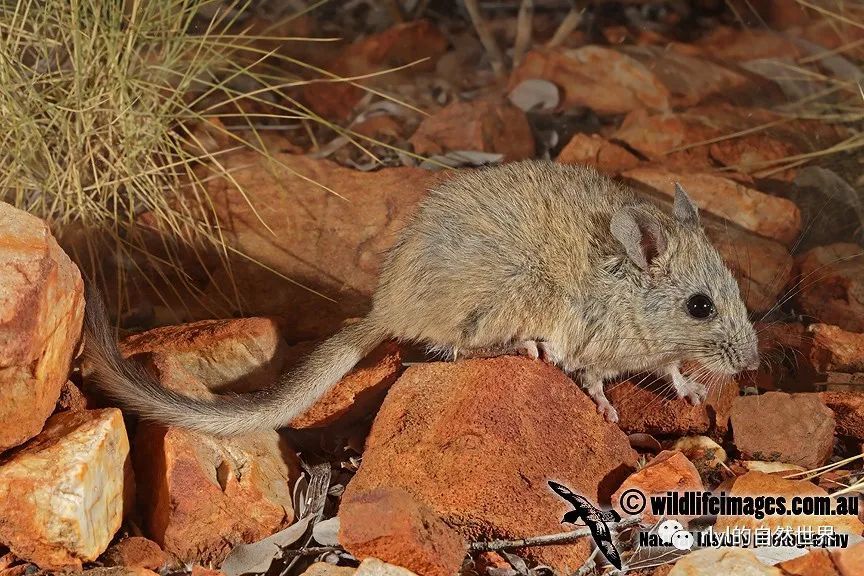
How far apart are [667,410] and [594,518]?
2.55 ft

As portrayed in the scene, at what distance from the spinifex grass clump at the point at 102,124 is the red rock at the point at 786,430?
7.34ft

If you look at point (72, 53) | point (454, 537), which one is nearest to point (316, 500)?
point (454, 537)

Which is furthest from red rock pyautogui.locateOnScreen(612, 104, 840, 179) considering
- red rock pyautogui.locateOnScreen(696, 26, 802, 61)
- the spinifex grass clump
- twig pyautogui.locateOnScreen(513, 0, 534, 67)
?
the spinifex grass clump

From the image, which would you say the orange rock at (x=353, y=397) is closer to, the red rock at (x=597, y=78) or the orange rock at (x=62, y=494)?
the orange rock at (x=62, y=494)

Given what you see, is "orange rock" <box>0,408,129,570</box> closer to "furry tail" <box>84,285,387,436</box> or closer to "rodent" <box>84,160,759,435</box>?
"furry tail" <box>84,285,387,436</box>

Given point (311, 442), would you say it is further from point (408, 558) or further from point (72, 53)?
point (72, 53)

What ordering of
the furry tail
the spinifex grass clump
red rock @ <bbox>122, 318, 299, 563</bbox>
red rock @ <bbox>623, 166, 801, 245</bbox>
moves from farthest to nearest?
red rock @ <bbox>623, 166, 801, 245</bbox>
the spinifex grass clump
the furry tail
red rock @ <bbox>122, 318, 299, 563</bbox>

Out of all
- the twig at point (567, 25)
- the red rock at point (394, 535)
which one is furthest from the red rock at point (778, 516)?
the twig at point (567, 25)

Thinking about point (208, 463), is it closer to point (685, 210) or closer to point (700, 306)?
point (700, 306)

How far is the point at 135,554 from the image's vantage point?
2.88 m

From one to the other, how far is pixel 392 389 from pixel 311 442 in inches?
17.8

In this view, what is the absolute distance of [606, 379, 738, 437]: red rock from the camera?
11.6 ft

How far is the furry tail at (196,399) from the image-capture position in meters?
3.07

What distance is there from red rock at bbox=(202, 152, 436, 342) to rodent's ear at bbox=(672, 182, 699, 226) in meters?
1.25
